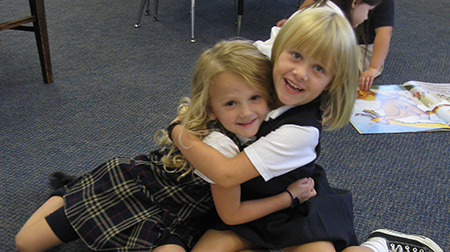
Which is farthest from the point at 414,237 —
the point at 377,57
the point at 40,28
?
the point at 40,28

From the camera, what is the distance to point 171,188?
105 cm

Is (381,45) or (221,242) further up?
(381,45)

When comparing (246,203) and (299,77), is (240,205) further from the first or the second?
(299,77)

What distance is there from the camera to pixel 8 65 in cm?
200

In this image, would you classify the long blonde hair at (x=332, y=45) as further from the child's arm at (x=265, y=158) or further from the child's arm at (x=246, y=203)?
the child's arm at (x=246, y=203)

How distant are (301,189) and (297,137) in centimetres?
18

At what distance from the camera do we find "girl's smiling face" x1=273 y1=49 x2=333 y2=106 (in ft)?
3.06

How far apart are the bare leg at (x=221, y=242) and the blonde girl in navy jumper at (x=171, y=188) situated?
0.13 ft

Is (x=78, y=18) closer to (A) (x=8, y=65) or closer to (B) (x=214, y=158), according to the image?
(A) (x=8, y=65)

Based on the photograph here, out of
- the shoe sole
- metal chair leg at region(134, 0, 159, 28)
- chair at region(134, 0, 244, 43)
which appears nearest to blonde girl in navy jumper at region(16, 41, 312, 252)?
the shoe sole

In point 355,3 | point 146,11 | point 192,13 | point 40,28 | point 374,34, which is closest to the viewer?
point 355,3

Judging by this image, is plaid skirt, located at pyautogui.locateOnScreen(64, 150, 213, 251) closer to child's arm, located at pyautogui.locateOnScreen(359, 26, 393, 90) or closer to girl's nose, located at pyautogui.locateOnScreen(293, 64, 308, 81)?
girl's nose, located at pyautogui.locateOnScreen(293, 64, 308, 81)

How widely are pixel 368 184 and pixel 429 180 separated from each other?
9.6 inches

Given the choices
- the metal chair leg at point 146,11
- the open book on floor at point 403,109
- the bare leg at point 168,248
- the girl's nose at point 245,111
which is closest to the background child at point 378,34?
the open book on floor at point 403,109
